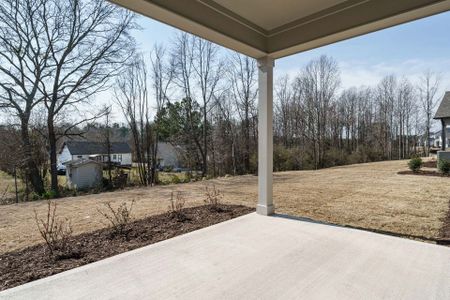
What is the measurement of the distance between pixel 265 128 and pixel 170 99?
1172 centimetres

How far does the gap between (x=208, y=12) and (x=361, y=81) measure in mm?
21735

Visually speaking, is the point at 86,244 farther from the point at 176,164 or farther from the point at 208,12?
the point at 176,164

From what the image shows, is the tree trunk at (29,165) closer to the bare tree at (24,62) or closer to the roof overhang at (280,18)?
the bare tree at (24,62)

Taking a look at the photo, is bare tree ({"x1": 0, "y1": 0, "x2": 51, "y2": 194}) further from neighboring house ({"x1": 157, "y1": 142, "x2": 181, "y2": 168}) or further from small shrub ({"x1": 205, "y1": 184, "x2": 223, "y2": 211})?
small shrub ({"x1": 205, "y1": 184, "x2": 223, "y2": 211})

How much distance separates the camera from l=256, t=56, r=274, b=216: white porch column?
3848 millimetres

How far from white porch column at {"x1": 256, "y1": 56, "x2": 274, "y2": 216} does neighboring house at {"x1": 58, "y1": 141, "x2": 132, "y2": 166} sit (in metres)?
12.5

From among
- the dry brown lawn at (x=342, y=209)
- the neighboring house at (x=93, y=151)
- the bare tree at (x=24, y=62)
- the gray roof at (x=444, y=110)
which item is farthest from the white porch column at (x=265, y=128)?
the gray roof at (x=444, y=110)

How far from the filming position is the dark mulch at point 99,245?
2.29 metres

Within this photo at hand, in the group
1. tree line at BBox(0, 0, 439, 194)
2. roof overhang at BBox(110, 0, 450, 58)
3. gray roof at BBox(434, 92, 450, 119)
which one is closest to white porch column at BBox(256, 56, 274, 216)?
roof overhang at BBox(110, 0, 450, 58)

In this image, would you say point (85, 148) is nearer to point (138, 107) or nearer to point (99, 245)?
point (138, 107)

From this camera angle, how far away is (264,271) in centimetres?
222

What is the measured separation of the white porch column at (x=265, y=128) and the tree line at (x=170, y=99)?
10021 mm

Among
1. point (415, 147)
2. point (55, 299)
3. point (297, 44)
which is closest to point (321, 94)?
point (415, 147)

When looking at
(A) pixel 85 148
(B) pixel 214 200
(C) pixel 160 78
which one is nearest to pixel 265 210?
(B) pixel 214 200
